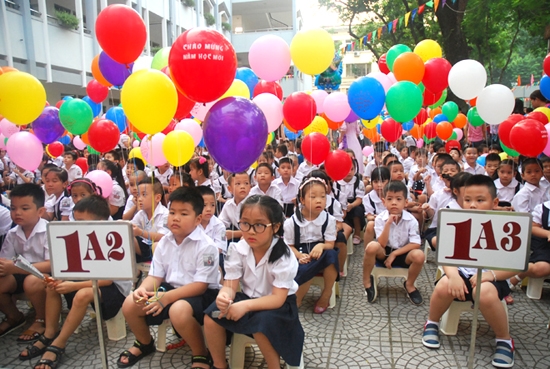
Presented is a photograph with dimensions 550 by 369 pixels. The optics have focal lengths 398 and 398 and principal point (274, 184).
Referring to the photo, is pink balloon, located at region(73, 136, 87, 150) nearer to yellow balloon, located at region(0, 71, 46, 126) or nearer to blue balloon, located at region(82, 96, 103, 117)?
blue balloon, located at region(82, 96, 103, 117)

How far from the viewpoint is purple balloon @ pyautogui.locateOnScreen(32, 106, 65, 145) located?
495cm

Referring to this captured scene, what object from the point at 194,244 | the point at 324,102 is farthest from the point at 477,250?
the point at 324,102

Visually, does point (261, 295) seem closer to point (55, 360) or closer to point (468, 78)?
point (55, 360)

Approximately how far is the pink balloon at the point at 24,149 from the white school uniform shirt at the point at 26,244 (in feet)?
5.06

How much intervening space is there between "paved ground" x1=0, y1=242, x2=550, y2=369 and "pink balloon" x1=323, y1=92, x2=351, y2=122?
2.42 m

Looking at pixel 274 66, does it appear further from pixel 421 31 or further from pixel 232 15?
pixel 232 15

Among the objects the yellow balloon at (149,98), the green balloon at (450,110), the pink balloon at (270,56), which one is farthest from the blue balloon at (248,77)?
the green balloon at (450,110)

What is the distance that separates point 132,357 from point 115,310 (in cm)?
43

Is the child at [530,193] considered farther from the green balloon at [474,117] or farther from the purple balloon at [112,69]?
the purple balloon at [112,69]

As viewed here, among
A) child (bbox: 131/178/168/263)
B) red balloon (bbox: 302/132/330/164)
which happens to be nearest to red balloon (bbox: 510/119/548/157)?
red balloon (bbox: 302/132/330/164)

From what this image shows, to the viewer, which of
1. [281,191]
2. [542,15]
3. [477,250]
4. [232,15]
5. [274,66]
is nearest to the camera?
[477,250]

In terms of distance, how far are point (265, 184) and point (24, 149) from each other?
2728 millimetres

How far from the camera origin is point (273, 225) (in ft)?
8.13

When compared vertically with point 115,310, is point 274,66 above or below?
above
